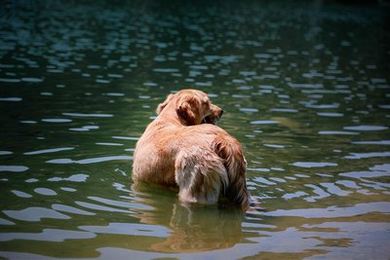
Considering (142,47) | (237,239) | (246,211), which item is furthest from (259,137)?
(142,47)

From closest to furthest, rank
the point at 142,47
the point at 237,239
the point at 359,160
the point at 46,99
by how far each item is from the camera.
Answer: the point at 237,239 < the point at 359,160 < the point at 46,99 < the point at 142,47

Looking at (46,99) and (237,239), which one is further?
(46,99)

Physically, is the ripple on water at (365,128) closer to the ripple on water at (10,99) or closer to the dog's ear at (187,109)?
the dog's ear at (187,109)

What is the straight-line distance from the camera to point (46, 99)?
1414cm

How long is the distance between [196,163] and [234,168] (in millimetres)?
470

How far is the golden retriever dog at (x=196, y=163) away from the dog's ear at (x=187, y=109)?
587mm

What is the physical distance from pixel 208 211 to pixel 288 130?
5760 millimetres

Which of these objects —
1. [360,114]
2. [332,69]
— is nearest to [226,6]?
[332,69]

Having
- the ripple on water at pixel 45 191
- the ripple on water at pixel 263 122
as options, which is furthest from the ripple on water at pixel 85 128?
the ripple on water at pixel 45 191

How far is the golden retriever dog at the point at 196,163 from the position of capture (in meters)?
6.77

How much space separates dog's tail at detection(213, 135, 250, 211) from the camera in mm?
6797

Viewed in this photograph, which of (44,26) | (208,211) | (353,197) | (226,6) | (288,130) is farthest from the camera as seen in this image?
(226,6)

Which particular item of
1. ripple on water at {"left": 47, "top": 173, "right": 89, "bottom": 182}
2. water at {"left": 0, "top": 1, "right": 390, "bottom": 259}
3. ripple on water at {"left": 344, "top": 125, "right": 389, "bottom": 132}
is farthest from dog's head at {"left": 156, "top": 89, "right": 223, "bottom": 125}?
ripple on water at {"left": 344, "top": 125, "right": 389, "bottom": 132}

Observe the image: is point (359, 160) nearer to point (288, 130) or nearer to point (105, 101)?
point (288, 130)
